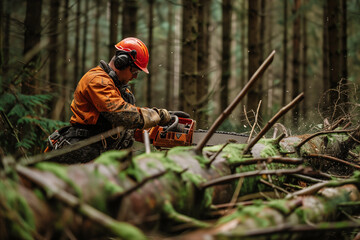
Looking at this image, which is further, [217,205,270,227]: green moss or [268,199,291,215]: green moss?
Result: [268,199,291,215]: green moss

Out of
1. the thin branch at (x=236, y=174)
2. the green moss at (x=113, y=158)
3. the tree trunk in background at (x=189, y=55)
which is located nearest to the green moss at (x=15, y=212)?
the green moss at (x=113, y=158)

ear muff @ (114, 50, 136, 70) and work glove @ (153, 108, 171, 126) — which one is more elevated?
ear muff @ (114, 50, 136, 70)

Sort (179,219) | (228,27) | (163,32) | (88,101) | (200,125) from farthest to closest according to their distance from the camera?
1. (163,32)
2. (228,27)
3. (200,125)
4. (88,101)
5. (179,219)

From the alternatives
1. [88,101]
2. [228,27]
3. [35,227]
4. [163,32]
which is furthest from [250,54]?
[163,32]

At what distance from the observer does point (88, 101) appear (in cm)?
379

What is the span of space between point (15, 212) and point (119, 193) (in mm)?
405

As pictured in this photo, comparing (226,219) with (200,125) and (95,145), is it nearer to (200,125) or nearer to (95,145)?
(95,145)

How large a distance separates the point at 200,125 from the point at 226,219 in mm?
6185

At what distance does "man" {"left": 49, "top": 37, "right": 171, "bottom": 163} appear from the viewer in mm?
3623

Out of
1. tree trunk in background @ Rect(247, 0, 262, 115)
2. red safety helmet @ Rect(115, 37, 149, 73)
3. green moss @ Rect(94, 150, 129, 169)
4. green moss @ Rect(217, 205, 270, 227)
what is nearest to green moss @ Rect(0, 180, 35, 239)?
green moss @ Rect(94, 150, 129, 169)

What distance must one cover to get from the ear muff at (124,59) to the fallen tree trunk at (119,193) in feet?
6.85

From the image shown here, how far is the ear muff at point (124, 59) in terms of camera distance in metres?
3.98

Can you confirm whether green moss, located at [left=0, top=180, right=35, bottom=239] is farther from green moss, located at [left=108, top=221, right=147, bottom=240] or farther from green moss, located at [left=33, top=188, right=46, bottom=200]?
green moss, located at [left=108, top=221, right=147, bottom=240]

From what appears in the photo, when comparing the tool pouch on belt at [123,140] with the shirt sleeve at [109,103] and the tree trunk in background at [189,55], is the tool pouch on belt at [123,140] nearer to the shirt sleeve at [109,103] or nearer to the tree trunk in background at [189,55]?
the shirt sleeve at [109,103]
